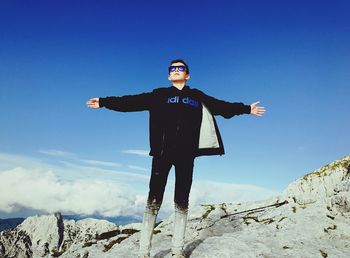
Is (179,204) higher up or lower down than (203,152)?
lower down

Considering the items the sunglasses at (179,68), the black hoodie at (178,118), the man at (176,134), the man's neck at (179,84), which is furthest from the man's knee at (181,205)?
the sunglasses at (179,68)

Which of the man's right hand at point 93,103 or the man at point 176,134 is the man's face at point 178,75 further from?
the man's right hand at point 93,103

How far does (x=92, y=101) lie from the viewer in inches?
380

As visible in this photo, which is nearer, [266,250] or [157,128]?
[157,128]

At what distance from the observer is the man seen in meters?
9.19

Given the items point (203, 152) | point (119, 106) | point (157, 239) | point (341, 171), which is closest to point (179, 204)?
point (203, 152)

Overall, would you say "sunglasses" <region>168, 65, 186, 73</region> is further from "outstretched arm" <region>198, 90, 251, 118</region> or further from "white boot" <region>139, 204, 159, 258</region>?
"white boot" <region>139, 204, 159, 258</region>

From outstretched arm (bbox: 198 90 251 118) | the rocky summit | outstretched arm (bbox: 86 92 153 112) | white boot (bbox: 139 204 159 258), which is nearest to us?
white boot (bbox: 139 204 159 258)

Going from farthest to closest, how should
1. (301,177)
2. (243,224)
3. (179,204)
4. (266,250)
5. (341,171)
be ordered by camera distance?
(301,177), (341,171), (243,224), (266,250), (179,204)

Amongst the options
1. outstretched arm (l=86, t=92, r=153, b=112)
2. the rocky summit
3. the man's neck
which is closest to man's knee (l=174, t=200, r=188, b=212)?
the rocky summit

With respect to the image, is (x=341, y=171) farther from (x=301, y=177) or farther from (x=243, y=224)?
(x=243, y=224)

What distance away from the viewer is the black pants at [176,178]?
30.0 feet

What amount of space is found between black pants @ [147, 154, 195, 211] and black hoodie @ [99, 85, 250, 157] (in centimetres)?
20

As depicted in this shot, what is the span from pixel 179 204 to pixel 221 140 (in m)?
2.25
